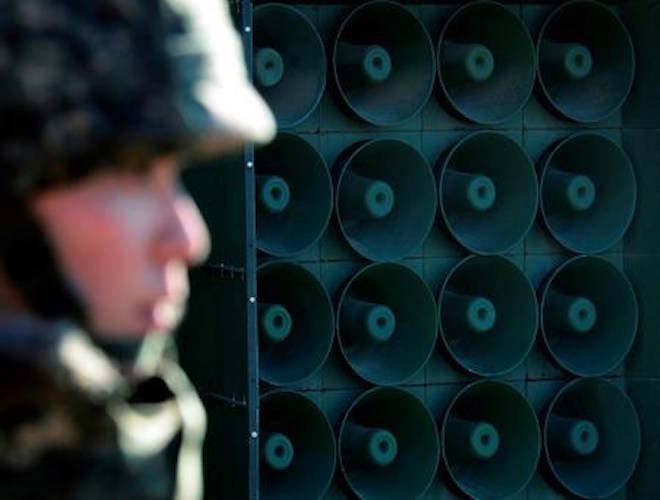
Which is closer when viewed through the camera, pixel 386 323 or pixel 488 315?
pixel 386 323

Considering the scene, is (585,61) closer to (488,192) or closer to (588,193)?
(588,193)

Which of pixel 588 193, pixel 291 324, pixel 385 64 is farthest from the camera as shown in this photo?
pixel 588 193

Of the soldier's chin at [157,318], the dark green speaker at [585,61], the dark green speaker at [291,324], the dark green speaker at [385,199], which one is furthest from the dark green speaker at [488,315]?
the soldier's chin at [157,318]

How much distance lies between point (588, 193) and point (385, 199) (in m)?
0.80

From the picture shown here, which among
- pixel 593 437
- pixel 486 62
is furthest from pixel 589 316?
pixel 486 62

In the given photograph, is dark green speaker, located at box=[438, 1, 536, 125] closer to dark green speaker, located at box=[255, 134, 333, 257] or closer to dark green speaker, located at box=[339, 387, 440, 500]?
dark green speaker, located at box=[255, 134, 333, 257]

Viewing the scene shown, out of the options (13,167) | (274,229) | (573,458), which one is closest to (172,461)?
(13,167)

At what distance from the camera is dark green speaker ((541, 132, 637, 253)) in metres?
6.88

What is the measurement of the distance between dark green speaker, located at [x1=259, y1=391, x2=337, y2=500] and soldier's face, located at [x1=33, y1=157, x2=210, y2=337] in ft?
15.3

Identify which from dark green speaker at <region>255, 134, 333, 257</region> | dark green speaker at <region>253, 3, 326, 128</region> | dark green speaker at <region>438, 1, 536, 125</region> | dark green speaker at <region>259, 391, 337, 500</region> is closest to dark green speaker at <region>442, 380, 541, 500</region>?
dark green speaker at <region>259, 391, 337, 500</region>

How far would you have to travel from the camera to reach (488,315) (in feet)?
21.9

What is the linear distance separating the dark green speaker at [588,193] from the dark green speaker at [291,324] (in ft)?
2.95

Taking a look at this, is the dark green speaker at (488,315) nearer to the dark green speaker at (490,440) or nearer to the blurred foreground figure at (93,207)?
the dark green speaker at (490,440)

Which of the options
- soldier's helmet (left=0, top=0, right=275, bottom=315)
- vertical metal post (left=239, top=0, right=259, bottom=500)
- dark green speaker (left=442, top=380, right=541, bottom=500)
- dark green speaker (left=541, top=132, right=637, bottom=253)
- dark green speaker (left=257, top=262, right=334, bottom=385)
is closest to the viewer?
soldier's helmet (left=0, top=0, right=275, bottom=315)
